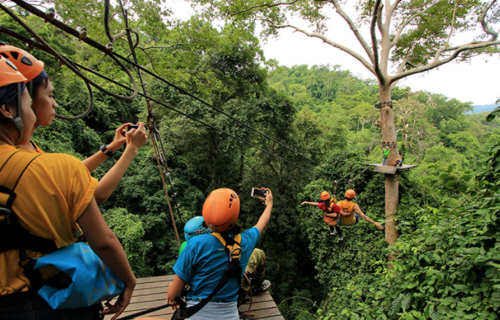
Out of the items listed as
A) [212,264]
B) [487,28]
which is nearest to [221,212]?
[212,264]

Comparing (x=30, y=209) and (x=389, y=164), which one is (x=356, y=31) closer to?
(x=389, y=164)

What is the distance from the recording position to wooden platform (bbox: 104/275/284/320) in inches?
114

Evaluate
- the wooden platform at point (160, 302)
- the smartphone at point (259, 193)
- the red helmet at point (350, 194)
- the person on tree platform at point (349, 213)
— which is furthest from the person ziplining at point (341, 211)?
the smartphone at point (259, 193)

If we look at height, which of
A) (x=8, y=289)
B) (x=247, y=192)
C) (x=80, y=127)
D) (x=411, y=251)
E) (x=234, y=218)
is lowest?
(x=247, y=192)

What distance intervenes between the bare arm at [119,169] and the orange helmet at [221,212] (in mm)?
576

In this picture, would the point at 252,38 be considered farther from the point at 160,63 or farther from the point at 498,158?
the point at 498,158

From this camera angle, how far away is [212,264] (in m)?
1.50

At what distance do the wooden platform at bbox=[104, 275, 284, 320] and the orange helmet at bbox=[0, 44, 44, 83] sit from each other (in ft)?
9.26

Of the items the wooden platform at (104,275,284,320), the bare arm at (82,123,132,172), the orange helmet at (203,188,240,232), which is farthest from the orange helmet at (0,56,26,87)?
the wooden platform at (104,275,284,320)

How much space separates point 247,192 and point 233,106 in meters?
5.14

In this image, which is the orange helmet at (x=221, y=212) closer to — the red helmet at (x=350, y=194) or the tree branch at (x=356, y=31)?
the red helmet at (x=350, y=194)

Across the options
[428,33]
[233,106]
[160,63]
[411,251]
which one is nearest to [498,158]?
[411,251]

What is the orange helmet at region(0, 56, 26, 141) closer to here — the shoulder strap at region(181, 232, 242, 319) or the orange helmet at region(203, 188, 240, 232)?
the orange helmet at region(203, 188, 240, 232)

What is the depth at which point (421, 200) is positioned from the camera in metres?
7.38
